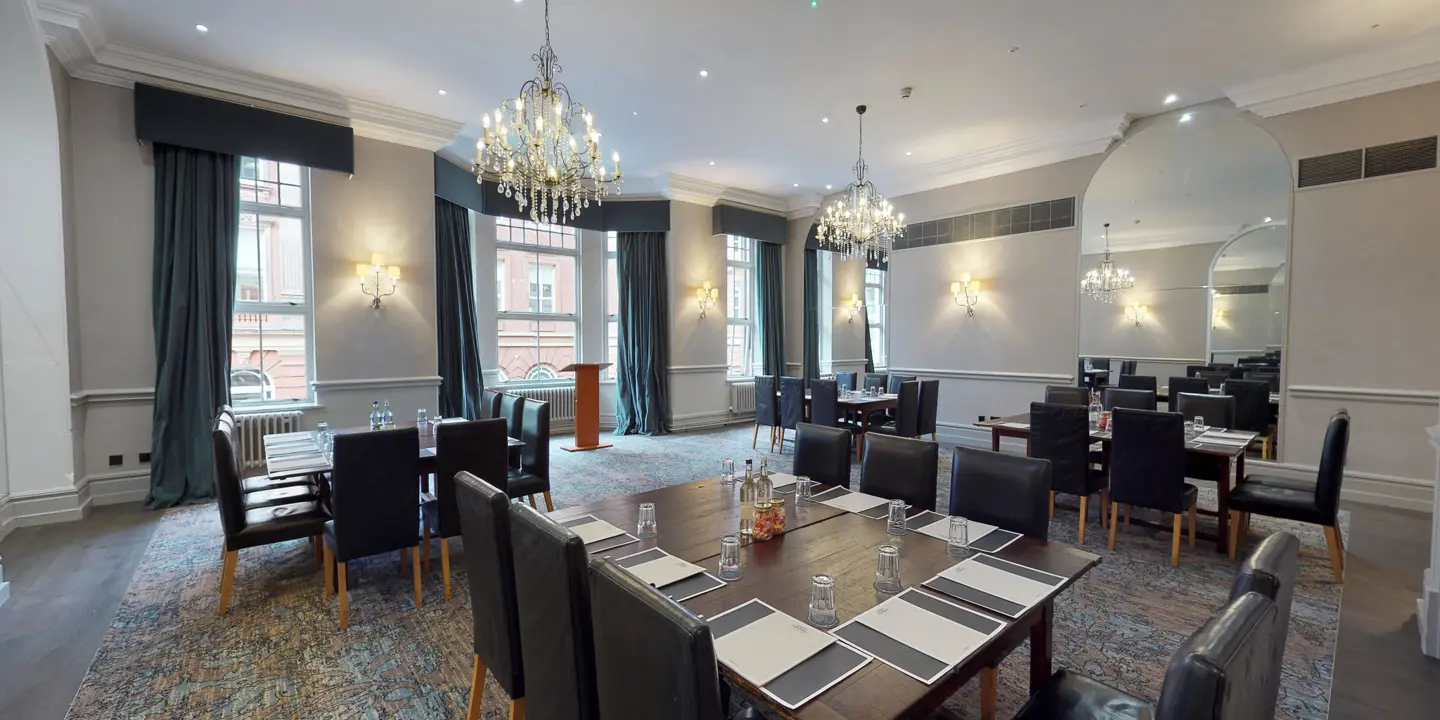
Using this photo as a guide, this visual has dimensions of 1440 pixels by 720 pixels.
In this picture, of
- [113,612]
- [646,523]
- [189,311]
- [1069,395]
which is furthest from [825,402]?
[189,311]

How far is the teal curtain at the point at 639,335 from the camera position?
7832 millimetres

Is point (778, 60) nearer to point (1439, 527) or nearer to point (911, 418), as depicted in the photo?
point (911, 418)

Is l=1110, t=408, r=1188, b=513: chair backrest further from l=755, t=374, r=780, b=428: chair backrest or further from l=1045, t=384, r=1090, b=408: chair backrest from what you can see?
l=755, t=374, r=780, b=428: chair backrest

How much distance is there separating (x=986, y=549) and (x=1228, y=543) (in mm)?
2806

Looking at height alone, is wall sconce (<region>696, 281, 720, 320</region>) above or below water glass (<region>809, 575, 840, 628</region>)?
above

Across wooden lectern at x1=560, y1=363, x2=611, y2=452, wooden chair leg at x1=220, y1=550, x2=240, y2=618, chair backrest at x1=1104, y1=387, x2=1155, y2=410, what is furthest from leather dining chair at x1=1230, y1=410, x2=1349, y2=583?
wooden lectern at x1=560, y1=363, x2=611, y2=452

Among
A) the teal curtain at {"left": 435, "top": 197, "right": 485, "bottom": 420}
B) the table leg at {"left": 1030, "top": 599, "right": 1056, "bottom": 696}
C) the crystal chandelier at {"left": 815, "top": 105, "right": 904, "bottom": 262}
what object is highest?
the crystal chandelier at {"left": 815, "top": 105, "right": 904, "bottom": 262}

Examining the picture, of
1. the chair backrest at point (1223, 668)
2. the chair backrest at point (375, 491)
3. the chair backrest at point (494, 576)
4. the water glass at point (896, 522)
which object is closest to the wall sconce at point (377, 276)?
the chair backrest at point (375, 491)

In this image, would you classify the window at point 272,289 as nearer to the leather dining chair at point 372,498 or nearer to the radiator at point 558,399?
the radiator at point 558,399

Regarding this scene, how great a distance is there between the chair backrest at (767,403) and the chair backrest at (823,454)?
3.79m

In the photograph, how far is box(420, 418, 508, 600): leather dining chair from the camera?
2.99 m

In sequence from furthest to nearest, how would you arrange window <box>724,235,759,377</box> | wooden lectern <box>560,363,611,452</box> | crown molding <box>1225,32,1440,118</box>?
window <box>724,235,759,377</box>, wooden lectern <box>560,363,611,452</box>, crown molding <box>1225,32,1440,118</box>

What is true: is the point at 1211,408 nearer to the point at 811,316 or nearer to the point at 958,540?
the point at 958,540

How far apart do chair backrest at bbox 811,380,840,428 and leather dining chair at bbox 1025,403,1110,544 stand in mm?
2204
